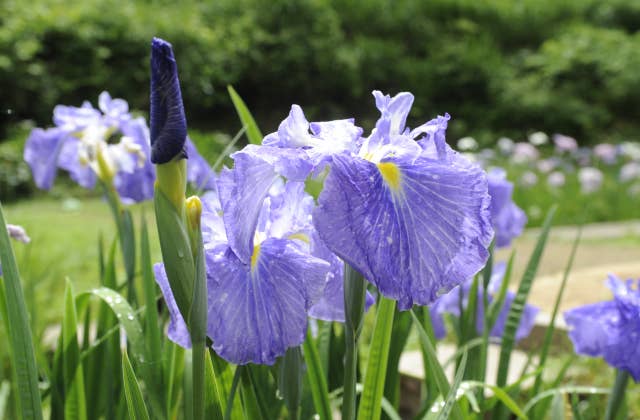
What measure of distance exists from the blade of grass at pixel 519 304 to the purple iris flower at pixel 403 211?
537 mm

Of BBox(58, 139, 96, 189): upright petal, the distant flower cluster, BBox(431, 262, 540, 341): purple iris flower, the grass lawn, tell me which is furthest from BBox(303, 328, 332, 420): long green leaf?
the distant flower cluster

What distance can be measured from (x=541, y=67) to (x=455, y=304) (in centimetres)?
842

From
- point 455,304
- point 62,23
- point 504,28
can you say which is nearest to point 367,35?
point 504,28

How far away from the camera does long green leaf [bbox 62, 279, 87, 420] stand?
3.12 ft

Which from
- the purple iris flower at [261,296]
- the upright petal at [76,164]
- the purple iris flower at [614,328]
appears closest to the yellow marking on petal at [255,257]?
the purple iris flower at [261,296]

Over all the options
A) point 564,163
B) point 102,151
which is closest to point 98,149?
point 102,151

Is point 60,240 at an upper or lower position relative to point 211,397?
lower

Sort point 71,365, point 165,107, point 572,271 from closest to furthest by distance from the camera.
Answer: point 165,107 < point 71,365 < point 572,271

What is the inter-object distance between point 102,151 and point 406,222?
974mm

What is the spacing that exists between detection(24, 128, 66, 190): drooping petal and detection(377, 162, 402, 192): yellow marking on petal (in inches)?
41.9

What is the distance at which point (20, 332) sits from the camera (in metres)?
0.68

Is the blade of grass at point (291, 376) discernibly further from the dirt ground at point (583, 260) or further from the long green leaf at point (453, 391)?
the dirt ground at point (583, 260)

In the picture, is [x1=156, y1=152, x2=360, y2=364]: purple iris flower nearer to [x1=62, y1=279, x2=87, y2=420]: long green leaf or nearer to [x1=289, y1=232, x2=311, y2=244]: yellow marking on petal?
[x1=289, y1=232, x2=311, y2=244]: yellow marking on petal

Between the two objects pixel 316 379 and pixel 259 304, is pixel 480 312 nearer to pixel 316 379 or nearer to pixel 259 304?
pixel 316 379
